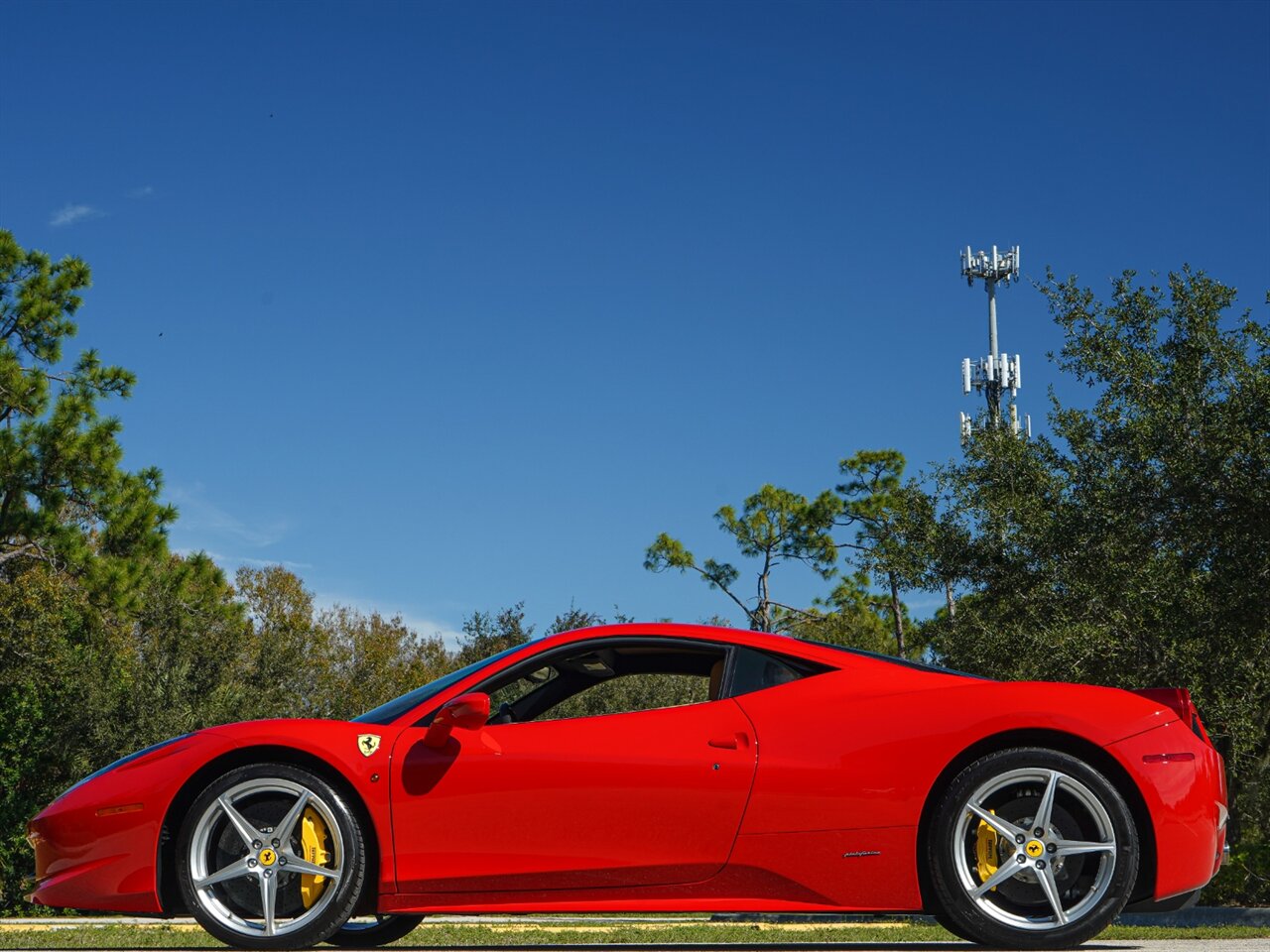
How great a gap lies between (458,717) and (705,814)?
107cm

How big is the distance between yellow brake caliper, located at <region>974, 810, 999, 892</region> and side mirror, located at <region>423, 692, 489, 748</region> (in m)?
2.05

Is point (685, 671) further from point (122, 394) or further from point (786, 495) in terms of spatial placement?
point (786, 495)

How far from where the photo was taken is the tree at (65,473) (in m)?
23.6

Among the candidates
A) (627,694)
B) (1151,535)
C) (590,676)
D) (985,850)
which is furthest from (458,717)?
Result: (1151,535)

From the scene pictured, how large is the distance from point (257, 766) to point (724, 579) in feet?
138

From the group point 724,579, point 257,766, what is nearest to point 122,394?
point 257,766

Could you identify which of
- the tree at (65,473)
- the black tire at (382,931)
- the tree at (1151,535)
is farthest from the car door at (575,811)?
the tree at (65,473)

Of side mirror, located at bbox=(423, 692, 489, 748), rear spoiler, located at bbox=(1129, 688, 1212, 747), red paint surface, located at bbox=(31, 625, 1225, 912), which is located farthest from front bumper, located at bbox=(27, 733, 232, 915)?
rear spoiler, located at bbox=(1129, 688, 1212, 747)

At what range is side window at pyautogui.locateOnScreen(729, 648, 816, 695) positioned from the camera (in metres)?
5.68

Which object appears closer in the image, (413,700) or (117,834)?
(117,834)

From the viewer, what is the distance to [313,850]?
555 cm

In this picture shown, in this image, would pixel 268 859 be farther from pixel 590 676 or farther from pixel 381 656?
pixel 381 656

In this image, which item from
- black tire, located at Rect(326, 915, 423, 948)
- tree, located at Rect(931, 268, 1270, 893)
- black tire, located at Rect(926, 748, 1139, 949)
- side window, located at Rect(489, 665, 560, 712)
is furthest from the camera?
tree, located at Rect(931, 268, 1270, 893)

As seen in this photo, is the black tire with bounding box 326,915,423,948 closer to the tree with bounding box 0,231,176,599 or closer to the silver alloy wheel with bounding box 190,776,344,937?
the silver alloy wheel with bounding box 190,776,344,937
